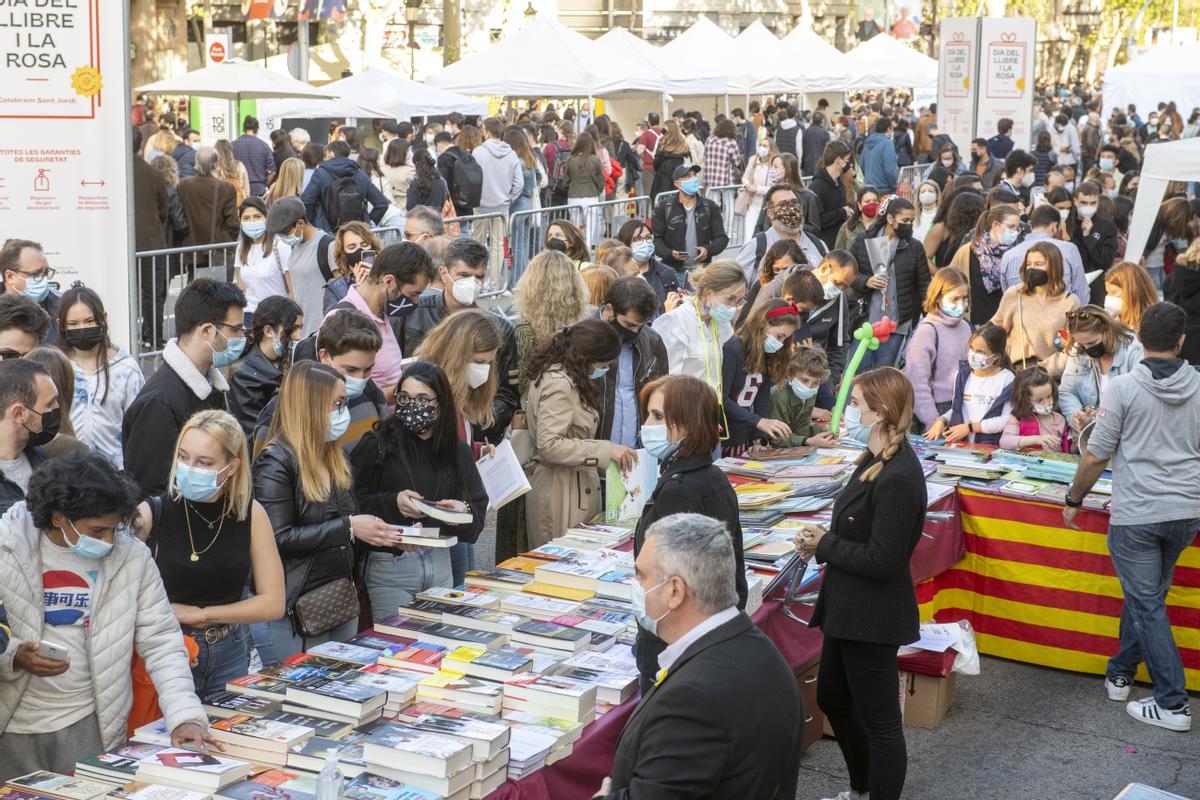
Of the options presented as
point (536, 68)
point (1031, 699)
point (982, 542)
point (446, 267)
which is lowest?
point (1031, 699)

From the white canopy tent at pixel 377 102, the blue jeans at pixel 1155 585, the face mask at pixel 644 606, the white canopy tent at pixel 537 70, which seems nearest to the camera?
the face mask at pixel 644 606

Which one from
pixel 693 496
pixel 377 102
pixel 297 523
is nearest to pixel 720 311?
pixel 693 496

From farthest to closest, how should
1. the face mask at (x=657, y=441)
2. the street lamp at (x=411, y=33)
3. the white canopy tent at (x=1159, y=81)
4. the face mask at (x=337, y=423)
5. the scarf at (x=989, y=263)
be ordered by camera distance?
the street lamp at (x=411, y=33), the white canopy tent at (x=1159, y=81), the scarf at (x=989, y=263), the face mask at (x=657, y=441), the face mask at (x=337, y=423)

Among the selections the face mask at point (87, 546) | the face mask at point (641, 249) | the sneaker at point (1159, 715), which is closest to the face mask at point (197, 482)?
the face mask at point (87, 546)

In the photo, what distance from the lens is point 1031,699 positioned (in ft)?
21.6

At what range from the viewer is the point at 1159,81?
33500mm

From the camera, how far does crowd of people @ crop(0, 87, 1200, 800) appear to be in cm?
378

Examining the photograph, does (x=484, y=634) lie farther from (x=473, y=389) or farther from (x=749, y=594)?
(x=473, y=389)

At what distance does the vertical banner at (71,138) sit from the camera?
7.06 meters

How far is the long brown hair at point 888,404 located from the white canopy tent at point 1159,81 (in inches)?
1240

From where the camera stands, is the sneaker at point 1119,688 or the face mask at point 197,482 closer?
the face mask at point 197,482

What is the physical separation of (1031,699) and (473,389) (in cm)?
294

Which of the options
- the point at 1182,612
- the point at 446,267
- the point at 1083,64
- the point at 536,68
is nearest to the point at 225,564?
the point at 446,267

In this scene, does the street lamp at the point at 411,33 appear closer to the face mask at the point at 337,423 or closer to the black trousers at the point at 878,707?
the face mask at the point at 337,423
